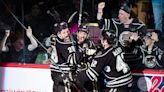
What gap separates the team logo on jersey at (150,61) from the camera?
7.66 m

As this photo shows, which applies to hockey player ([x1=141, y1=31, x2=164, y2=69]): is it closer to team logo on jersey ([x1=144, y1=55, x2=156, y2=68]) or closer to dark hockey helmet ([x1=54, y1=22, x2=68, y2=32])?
team logo on jersey ([x1=144, y1=55, x2=156, y2=68])

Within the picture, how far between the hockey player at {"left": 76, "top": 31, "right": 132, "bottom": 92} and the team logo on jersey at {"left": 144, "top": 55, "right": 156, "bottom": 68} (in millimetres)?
579

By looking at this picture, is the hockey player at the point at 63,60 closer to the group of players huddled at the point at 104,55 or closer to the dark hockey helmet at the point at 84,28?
the group of players huddled at the point at 104,55

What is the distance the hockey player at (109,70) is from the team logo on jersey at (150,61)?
1.90ft

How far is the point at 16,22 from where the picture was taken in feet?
25.8

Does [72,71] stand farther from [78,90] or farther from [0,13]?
[0,13]

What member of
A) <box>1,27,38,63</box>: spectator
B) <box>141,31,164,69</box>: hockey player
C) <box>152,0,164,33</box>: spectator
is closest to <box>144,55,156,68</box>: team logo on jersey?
<box>141,31,164,69</box>: hockey player

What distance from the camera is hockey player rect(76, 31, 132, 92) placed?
7008mm

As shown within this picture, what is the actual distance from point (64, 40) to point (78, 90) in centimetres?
55

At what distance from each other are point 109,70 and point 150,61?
802mm

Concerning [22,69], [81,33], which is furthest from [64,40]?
[22,69]

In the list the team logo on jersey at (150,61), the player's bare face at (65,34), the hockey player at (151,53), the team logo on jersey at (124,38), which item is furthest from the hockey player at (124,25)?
the player's bare face at (65,34)

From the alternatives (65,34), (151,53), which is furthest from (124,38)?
(65,34)

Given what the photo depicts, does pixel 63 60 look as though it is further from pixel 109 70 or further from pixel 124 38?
pixel 124 38
